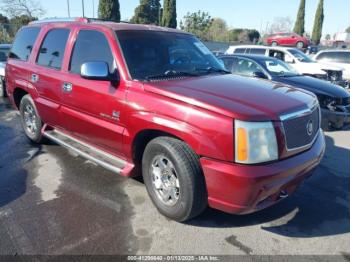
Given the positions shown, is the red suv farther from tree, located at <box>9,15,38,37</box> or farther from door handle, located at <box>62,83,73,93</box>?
tree, located at <box>9,15,38,37</box>

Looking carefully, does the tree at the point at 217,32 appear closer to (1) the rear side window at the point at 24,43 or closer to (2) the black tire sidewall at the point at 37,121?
(1) the rear side window at the point at 24,43

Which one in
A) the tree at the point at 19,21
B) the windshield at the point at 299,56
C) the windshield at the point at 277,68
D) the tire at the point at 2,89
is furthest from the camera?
the tree at the point at 19,21

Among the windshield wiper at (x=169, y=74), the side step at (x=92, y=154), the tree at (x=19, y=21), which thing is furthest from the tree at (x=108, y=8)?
the windshield wiper at (x=169, y=74)

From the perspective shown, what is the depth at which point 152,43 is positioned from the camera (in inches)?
152

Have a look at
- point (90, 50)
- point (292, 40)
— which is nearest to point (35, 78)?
point (90, 50)

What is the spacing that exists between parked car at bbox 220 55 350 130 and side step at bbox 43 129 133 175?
188 inches

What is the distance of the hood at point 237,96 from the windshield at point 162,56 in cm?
27

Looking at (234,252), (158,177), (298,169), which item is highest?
(298,169)

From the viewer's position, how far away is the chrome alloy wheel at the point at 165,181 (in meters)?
3.21

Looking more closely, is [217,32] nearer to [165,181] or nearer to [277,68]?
[277,68]

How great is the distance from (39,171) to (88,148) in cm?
89

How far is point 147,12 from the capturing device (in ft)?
148

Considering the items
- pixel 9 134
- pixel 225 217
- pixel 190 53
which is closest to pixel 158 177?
pixel 225 217

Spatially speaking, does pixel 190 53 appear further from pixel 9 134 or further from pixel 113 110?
pixel 9 134
